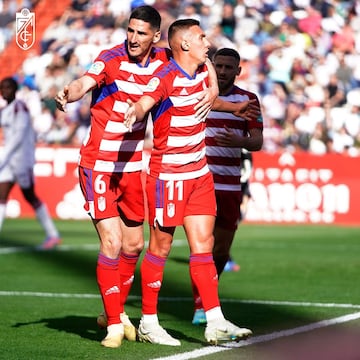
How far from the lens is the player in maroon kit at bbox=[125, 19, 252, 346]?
8.63 meters

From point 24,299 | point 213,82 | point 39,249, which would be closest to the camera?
point 213,82

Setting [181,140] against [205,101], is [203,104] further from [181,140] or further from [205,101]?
[181,140]

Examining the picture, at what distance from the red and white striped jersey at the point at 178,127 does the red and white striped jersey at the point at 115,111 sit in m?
0.27

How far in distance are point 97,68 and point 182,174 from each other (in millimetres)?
1029

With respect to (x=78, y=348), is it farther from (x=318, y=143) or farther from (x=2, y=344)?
(x=318, y=143)

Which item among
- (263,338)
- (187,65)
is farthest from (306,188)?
(187,65)

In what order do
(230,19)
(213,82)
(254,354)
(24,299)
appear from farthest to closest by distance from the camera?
(230,19)
(24,299)
(213,82)
(254,354)

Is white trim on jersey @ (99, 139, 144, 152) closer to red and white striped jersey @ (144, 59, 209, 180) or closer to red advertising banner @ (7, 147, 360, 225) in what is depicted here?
red and white striped jersey @ (144, 59, 209, 180)

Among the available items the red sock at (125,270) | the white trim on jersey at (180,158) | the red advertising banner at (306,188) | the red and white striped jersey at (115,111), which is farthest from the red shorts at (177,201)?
the red advertising banner at (306,188)

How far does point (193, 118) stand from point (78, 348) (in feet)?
6.32

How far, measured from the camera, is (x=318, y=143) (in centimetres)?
2464

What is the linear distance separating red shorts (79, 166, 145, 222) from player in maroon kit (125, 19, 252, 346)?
10.6 inches

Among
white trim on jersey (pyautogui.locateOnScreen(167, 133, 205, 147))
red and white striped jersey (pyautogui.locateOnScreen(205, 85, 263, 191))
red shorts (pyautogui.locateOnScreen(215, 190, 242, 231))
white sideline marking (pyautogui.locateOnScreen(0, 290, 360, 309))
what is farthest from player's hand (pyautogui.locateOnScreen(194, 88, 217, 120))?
white sideline marking (pyautogui.locateOnScreen(0, 290, 360, 309))

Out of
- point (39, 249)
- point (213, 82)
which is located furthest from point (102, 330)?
point (39, 249)
